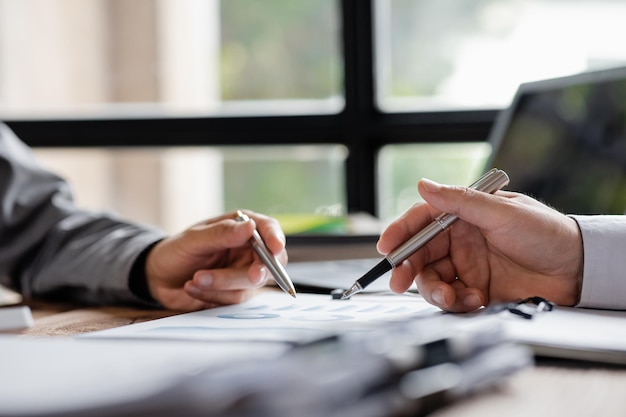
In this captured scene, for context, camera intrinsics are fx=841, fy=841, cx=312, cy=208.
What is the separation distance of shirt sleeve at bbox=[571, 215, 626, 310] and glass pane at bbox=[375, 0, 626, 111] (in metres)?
1.17

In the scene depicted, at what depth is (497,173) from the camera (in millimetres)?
724

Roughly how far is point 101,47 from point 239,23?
0.40 metres

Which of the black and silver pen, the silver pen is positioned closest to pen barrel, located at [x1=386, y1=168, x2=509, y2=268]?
the black and silver pen

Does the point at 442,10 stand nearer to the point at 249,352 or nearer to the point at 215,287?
the point at 215,287

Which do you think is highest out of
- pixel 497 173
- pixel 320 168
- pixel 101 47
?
pixel 101 47

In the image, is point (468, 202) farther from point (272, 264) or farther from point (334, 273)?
point (334, 273)

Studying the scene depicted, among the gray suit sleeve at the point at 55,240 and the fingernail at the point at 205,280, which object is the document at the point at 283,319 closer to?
the fingernail at the point at 205,280

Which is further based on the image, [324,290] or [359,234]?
[359,234]

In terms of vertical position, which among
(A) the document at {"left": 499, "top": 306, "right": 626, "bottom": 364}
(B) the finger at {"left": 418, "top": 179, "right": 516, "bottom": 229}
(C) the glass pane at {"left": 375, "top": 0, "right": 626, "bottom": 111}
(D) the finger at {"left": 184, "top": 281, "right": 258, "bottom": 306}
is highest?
(C) the glass pane at {"left": 375, "top": 0, "right": 626, "bottom": 111}

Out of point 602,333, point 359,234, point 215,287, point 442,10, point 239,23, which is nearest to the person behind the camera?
point 602,333

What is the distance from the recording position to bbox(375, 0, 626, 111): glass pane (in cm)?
181

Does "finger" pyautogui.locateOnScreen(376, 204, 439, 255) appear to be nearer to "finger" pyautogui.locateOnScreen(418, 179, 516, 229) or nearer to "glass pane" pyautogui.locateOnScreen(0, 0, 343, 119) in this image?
"finger" pyautogui.locateOnScreen(418, 179, 516, 229)

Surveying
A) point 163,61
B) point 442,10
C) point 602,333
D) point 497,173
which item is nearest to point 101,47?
point 163,61

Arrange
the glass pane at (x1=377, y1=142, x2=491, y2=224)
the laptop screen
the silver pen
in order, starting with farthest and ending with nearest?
the glass pane at (x1=377, y1=142, x2=491, y2=224), the laptop screen, the silver pen
